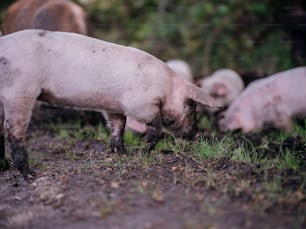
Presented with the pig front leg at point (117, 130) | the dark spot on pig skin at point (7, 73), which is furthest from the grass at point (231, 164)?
the dark spot on pig skin at point (7, 73)

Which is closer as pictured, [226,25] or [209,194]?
[209,194]

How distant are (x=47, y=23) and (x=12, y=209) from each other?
4008mm

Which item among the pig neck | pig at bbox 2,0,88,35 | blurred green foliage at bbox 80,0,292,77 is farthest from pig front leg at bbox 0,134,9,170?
blurred green foliage at bbox 80,0,292,77

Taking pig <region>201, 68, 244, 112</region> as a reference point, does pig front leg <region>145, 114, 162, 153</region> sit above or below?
below

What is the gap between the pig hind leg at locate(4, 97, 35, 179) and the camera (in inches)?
177

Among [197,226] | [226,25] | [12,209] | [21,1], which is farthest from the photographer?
[226,25]

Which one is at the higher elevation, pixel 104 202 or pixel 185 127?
pixel 185 127

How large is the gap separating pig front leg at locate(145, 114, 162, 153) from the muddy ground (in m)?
0.14

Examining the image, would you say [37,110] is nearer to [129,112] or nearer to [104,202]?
[129,112]

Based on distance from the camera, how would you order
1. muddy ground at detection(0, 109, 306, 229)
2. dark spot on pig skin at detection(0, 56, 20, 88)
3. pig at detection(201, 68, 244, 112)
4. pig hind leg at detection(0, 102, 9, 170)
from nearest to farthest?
muddy ground at detection(0, 109, 306, 229)
dark spot on pig skin at detection(0, 56, 20, 88)
pig hind leg at detection(0, 102, 9, 170)
pig at detection(201, 68, 244, 112)

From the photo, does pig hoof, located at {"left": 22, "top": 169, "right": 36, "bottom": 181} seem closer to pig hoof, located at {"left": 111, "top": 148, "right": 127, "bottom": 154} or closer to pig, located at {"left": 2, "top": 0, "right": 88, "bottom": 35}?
pig hoof, located at {"left": 111, "top": 148, "right": 127, "bottom": 154}

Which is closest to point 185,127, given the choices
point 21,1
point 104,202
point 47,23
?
point 104,202

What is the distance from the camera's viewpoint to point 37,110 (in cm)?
707

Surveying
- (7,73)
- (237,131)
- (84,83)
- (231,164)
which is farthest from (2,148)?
(237,131)
